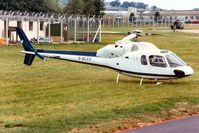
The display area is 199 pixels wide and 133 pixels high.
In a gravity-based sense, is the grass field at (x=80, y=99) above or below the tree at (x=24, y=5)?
below

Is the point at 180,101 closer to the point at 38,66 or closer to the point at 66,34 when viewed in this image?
the point at 38,66

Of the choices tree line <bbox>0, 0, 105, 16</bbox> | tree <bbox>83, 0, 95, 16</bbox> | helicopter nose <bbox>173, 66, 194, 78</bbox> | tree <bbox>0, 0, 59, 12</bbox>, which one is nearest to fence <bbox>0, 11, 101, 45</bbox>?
tree <bbox>0, 0, 59, 12</bbox>

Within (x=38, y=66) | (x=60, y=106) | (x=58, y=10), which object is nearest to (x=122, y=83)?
(x=60, y=106)

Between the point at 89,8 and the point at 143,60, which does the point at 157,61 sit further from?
the point at 89,8

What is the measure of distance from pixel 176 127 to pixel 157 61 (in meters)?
8.43

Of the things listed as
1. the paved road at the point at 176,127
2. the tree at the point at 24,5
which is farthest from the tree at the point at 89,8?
the paved road at the point at 176,127

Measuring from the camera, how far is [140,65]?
76.6ft

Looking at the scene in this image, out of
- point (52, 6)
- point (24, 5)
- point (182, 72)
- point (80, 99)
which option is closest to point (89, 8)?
point (52, 6)

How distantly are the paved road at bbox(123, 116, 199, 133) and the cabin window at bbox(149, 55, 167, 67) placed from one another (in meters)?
6.98

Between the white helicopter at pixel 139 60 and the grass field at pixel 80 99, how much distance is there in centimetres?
58

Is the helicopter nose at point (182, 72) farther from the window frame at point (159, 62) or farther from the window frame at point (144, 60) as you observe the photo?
the window frame at point (144, 60)

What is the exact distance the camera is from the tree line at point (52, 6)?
3548 inches

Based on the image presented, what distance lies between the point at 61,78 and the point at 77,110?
9.19 metres

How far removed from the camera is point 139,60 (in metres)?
23.3
